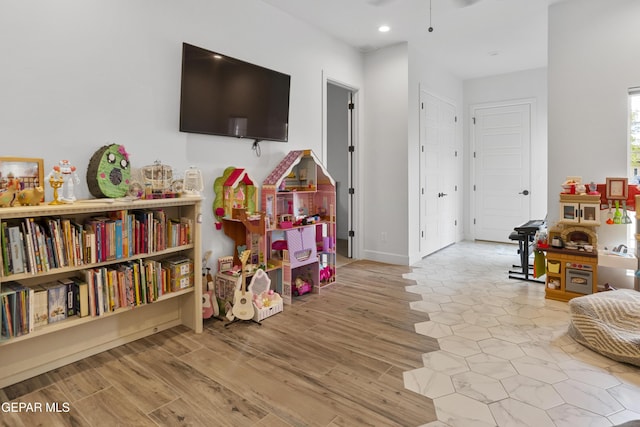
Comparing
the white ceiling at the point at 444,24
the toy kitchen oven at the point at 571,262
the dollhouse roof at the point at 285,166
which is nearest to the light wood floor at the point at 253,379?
the dollhouse roof at the point at 285,166

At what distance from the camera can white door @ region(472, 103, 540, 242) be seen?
6.25 metres

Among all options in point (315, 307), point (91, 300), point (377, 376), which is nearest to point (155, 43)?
point (91, 300)

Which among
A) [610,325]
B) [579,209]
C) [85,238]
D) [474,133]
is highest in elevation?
[474,133]

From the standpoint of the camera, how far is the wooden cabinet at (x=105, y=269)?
81.4 inches

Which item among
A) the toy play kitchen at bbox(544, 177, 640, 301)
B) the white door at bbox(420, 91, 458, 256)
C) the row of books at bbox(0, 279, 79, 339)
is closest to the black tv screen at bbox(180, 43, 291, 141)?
the row of books at bbox(0, 279, 79, 339)

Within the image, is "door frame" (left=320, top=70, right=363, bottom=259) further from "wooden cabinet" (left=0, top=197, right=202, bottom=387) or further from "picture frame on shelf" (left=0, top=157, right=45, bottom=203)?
"picture frame on shelf" (left=0, top=157, right=45, bottom=203)

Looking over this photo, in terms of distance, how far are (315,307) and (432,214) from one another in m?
3.01

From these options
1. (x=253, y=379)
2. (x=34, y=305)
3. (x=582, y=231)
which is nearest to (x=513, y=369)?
(x=253, y=379)

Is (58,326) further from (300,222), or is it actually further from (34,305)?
(300,222)

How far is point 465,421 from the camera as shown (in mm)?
1756

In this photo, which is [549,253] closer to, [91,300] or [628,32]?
[628,32]

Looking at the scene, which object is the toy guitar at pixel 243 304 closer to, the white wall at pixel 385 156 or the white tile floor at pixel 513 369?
the white tile floor at pixel 513 369

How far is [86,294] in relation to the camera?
2.24 meters

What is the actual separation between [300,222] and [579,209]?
2581mm
